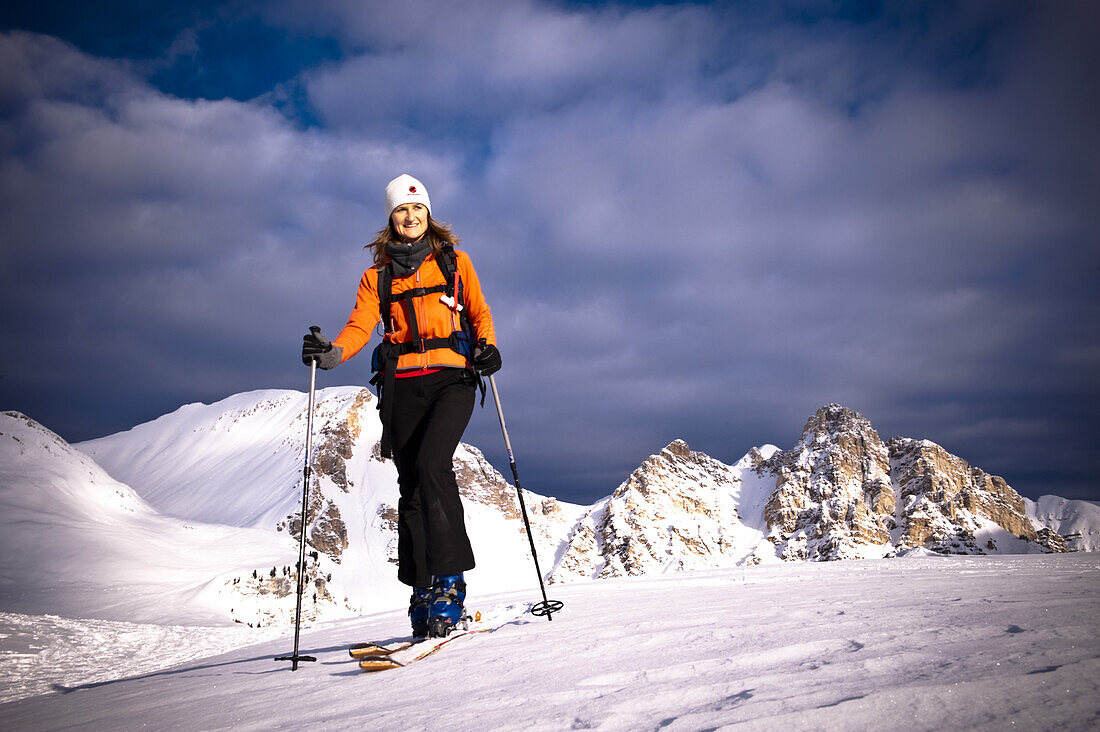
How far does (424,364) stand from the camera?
4266 mm

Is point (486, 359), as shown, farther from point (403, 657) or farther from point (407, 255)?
point (403, 657)

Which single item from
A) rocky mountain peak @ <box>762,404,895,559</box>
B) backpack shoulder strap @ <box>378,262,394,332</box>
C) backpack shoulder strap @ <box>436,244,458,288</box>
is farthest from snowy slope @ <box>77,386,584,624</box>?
rocky mountain peak @ <box>762,404,895,559</box>

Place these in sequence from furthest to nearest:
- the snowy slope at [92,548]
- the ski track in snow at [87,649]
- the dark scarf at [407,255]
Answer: the snowy slope at [92,548]
the ski track in snow at [87,649]
the dark scarf at [407,255]

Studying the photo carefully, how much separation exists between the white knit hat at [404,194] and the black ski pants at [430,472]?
4.85 ft

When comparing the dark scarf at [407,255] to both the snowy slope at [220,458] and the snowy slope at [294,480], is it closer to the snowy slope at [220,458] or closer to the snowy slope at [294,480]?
the snowy slope at [294,480]

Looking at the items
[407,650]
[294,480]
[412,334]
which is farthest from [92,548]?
[294,480]

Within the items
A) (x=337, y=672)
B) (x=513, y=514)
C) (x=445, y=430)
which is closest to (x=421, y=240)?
(x=445, y=430)

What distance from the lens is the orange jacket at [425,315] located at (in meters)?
4.31

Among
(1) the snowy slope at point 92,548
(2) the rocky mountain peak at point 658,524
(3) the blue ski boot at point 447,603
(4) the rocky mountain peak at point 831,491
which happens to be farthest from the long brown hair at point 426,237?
(4) the rocky mountain peak at point 831,491

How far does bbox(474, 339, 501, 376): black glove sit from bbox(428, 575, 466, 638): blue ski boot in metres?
1.49

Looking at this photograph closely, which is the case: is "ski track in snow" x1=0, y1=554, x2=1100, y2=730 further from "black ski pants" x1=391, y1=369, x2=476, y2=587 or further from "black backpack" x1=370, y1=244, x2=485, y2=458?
"black backpack" x1=370, y1=244, x2=485, y2=458

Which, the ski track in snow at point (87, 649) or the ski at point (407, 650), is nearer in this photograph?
the ski at point (407, 650)

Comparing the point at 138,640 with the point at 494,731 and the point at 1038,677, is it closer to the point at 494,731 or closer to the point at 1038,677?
the point at 494,731

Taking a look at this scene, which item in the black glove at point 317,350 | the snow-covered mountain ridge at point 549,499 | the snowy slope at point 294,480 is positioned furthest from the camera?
the snowy slope at point 294,480
